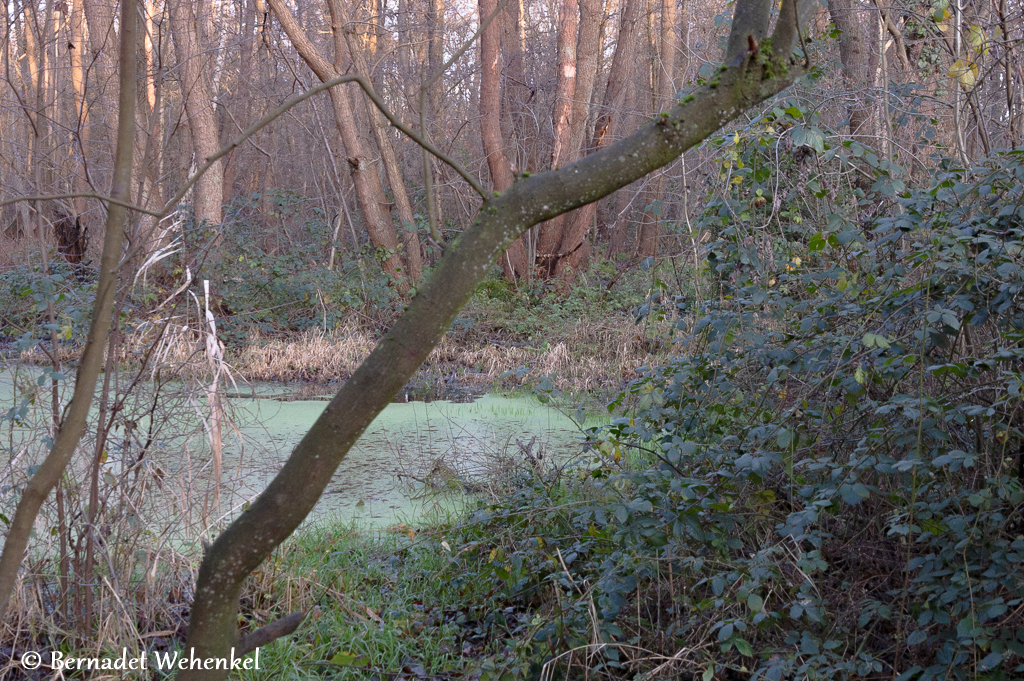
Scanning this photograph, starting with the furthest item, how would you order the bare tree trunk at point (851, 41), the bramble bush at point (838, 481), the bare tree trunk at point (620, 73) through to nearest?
1. the bare tree trunk at point (620, 73)
2. the bare tree trunk at point (851, 41)
3. the bramble bush at point (838, 481)

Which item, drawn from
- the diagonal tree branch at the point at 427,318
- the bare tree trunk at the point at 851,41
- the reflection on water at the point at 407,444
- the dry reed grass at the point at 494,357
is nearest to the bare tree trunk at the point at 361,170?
the dry reed grass at the point at 494,357

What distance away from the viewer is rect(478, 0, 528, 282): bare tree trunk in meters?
12.2

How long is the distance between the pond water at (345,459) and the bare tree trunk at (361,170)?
340 centimetres

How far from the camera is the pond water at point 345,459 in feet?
10.8

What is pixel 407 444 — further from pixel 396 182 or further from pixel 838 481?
pixel 396 182

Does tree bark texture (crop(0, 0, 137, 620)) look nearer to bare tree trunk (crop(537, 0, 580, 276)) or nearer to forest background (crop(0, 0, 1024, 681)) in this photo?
forest background (crop(0, 0, 1024, 681))

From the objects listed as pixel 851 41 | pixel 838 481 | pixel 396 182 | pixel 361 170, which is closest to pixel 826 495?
pixel 838 481

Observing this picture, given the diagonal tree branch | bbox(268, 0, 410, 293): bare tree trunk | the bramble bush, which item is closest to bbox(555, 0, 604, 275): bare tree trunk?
bbox(268, 0, 410, 293): bare tree trunk

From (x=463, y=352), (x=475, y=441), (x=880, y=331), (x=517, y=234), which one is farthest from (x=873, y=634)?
(x=463, y=352)

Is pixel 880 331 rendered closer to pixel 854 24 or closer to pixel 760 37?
pixel 760 37

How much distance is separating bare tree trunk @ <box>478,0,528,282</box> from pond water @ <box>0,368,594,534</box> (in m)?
4.86

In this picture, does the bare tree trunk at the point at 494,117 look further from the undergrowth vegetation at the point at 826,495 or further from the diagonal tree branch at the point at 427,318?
the diagonal tree branch at the point at 427,318

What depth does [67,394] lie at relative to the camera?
344 centimetres

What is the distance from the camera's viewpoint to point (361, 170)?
11461 millimetres
